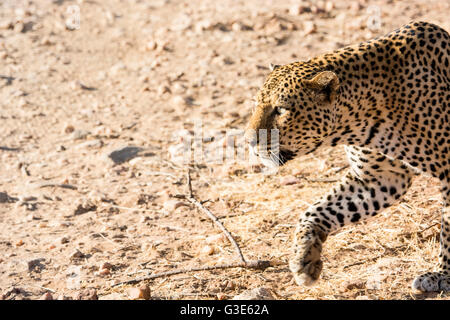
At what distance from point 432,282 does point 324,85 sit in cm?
181

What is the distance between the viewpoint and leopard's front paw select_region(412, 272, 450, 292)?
6137mm

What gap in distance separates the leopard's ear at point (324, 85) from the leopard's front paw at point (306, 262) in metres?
1.07

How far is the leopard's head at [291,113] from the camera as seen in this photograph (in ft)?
18.0

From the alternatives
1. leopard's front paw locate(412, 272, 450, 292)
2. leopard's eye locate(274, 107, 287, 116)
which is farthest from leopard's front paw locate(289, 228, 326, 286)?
leopard's eye locate(274, 107, 287, 116)

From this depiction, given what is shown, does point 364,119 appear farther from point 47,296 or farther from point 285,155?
point 47,296

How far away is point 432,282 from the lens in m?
6.14

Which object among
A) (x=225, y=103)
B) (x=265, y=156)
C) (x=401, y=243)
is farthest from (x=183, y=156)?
(x=265, y=156)

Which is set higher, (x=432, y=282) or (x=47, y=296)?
(x=432, y=282)

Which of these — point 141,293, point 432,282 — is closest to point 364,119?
point 432,282

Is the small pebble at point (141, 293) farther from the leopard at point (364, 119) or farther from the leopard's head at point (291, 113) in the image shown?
the leopard's head at point (291, 113)

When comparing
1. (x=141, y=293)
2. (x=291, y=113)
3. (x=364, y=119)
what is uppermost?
(x=291, y=113)

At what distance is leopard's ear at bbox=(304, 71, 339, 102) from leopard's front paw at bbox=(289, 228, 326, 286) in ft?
3.51

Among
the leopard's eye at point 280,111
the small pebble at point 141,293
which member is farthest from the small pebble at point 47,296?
the leopard's eye at point 280,111

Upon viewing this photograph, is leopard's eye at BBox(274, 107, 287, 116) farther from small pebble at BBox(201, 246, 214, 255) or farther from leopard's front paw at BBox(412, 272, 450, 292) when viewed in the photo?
small pebble at BBox(201, 246, 214, 255)
